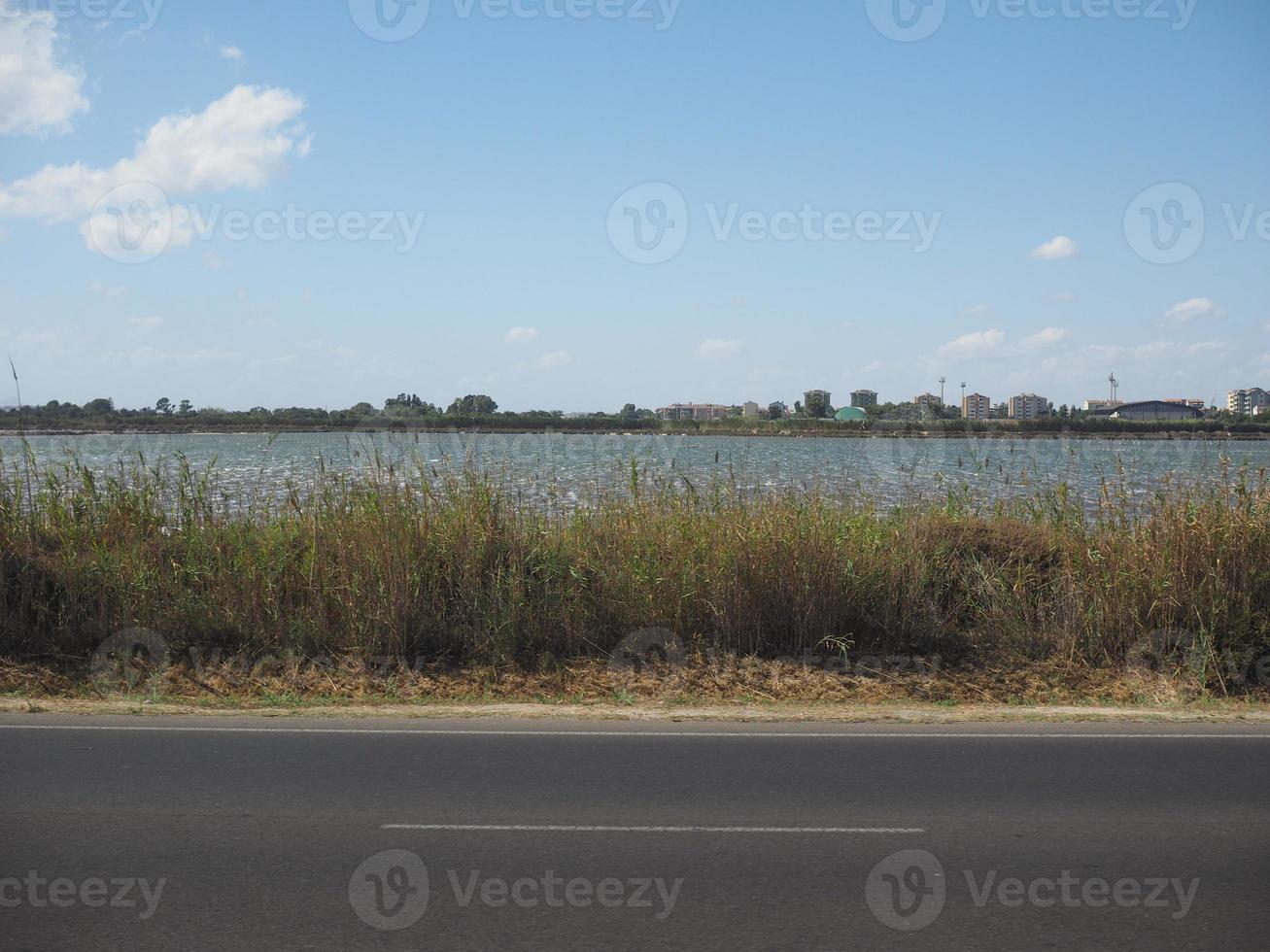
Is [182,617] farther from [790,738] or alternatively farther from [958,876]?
[958,876]

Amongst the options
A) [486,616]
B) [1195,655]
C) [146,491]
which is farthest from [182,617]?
[1195,655]

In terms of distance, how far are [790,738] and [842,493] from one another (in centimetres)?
545

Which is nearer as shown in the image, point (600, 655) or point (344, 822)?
point (344, 822)

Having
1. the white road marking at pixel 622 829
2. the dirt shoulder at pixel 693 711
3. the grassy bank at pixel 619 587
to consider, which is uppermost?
the grassy bank at pixel 619 587

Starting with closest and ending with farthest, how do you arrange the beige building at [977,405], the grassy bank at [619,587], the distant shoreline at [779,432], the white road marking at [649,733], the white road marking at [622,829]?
1. the white road marking at [622,829]
2. the white road marking at [649,733]
3. the grassy bank at [619,587]
4. the distant shoreline at [779,432]
5. the beige building at [977,405]

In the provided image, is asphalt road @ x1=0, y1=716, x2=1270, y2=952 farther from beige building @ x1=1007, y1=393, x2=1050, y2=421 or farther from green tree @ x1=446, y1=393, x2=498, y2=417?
beige building @ x1=1007, y1=393, x2=1050, y2=421

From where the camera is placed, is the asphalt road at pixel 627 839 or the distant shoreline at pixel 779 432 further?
the distant shoreline at pixel 779 432

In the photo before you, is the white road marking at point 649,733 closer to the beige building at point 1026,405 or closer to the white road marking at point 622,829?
the white road marking at point 622,829

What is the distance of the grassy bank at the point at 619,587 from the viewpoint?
37.0 ft

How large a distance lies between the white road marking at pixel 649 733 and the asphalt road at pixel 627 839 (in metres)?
0.05

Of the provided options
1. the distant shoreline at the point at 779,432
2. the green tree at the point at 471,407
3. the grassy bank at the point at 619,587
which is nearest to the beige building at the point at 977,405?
the distant shoreline at the point at 779,432

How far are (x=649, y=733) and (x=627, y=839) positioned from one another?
9.06ft

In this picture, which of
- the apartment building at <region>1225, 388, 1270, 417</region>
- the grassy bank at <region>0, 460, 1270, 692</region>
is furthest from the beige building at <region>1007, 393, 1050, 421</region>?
the grassy bank at <region>0, 460, 1270, 692</region>

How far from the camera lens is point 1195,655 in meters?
10.9
